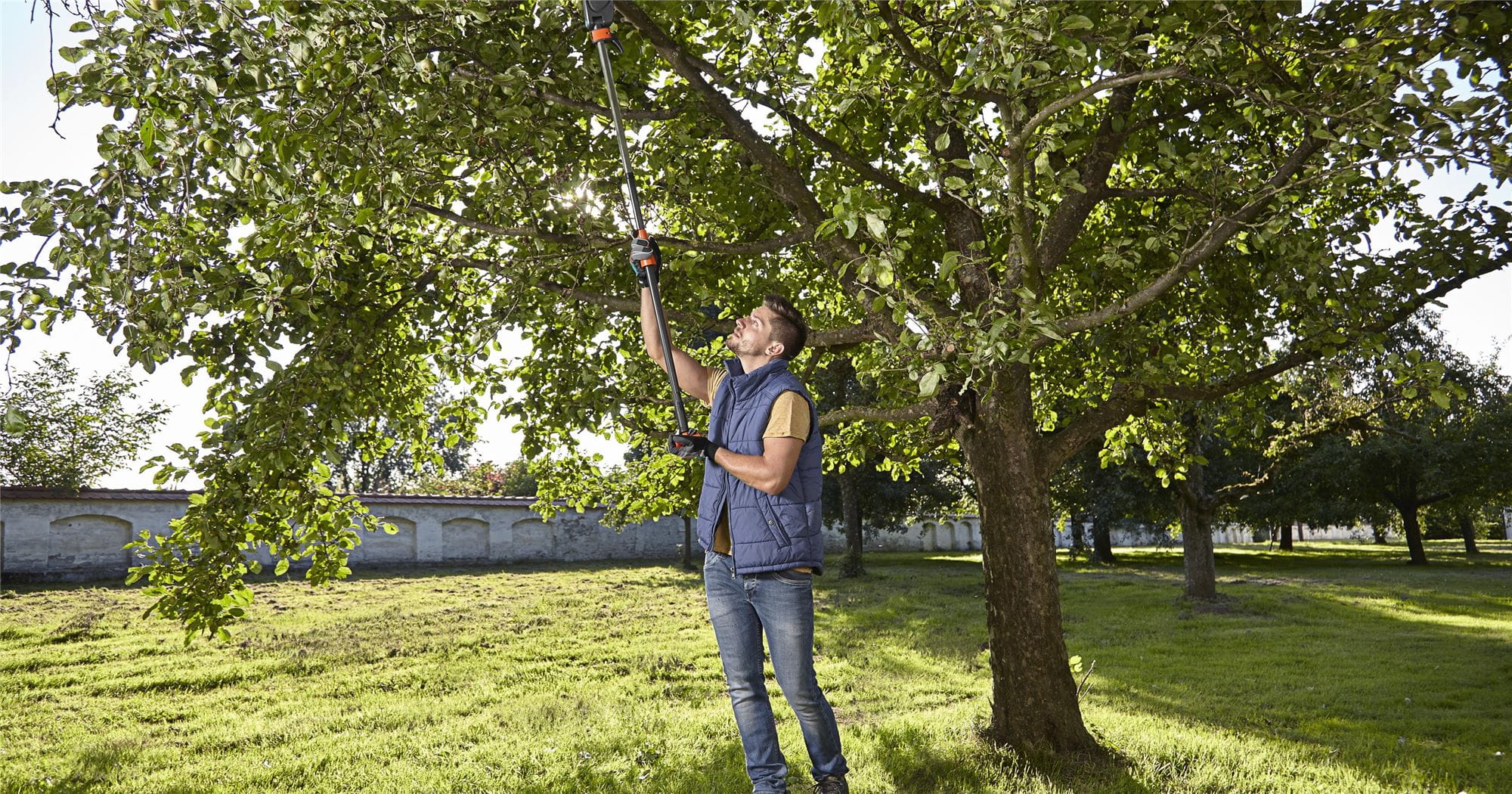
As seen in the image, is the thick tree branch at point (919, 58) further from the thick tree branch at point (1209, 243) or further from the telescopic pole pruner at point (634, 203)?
the telescopic pole pruner at point (634, 203)

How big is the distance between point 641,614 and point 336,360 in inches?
475

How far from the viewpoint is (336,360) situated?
6.53 m

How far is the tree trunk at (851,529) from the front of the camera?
27.1 m

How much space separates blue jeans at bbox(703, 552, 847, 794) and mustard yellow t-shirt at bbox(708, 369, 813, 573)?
7cm

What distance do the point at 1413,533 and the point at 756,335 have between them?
36.1 m

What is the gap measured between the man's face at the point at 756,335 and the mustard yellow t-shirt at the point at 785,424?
44 cm

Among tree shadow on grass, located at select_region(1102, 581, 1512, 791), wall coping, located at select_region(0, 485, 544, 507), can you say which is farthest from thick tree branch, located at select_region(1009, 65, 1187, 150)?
wall coping, located at select_region(0, 485, 544, 507)

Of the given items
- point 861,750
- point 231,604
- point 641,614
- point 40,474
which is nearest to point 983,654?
point 861,750

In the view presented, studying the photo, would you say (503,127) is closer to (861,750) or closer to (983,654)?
(861,750)

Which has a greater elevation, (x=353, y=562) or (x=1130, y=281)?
(x=1130, y=281)

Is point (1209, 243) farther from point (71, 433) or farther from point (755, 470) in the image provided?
point (71, 433)

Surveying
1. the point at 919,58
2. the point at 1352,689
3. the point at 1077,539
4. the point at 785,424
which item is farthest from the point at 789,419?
the point at 1077,539

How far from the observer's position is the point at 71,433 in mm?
32812

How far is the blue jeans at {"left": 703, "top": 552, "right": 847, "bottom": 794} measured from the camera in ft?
13.6
